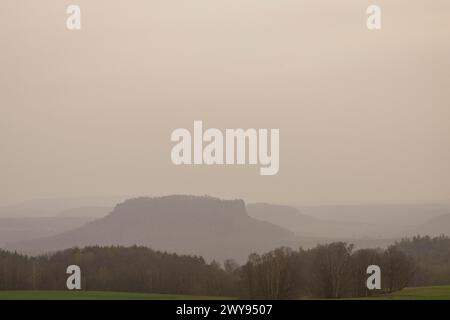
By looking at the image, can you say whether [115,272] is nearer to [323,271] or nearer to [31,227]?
→ [31,227]

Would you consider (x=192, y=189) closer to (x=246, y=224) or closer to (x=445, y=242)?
(x=246, y=224)

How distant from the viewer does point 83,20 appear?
15945 mm

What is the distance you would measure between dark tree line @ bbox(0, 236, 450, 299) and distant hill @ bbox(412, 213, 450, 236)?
6cm

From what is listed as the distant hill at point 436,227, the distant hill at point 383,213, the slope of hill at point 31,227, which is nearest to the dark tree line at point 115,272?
the slope of hill at point 31,227

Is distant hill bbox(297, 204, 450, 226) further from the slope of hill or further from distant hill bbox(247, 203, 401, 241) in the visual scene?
the slope of hill

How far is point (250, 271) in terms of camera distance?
16000 millimetres

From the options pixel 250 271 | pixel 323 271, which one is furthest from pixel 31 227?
pixel 323 271

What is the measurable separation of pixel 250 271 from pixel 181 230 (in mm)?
840

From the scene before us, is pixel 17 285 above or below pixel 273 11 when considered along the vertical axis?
below

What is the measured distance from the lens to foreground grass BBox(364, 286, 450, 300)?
1590cm

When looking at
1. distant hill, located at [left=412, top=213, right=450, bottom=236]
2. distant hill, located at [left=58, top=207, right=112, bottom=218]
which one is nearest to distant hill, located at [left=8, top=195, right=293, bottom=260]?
distant hill, located at [left=58, top=207, right=112, bottom=218]

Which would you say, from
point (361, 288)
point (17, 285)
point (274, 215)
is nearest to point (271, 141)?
point (274, 215)

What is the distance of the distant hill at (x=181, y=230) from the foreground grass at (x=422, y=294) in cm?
122
